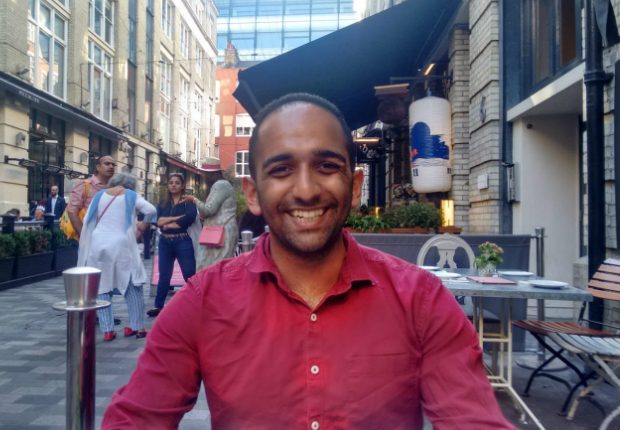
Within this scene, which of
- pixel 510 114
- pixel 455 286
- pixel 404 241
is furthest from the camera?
pixel 510 114

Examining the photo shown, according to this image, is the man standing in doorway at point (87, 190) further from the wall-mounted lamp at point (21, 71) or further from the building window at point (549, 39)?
the wall-mounted lamp at point (21, 71)

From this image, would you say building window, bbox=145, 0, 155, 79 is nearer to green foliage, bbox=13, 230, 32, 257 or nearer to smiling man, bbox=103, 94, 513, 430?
green foliage, bbox=13, 230, 32, 257

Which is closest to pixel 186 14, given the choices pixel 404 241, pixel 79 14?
pixel 79 14

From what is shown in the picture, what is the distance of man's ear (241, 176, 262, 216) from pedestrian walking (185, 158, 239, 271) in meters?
4.57

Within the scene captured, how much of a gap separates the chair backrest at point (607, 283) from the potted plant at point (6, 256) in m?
8.42

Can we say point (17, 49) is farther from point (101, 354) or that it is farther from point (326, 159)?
point (326, 159)

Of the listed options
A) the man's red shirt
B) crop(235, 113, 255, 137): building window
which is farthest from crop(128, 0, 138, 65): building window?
the man's red shirt

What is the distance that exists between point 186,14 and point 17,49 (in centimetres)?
2344

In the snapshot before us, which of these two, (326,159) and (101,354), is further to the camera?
(101,354)

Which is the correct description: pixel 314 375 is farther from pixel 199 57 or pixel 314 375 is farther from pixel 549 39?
pixel 199 57

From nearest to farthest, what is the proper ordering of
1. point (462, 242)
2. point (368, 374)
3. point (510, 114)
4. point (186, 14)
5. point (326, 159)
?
point (368, 374) → point (326, 159) → point (462, 242) → point (510, 114) → point (186, 14)

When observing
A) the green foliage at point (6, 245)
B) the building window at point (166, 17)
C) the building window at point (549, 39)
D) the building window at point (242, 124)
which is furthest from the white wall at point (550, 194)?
the building window at point (242, 124)

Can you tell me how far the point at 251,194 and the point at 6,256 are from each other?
28.3 ft

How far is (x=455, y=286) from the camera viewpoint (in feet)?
10.9
